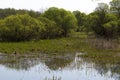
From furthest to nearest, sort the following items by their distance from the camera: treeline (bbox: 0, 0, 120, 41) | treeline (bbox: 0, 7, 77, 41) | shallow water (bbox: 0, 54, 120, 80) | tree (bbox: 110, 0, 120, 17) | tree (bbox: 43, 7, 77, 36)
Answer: tree (bbox: 43, 7, 77, 36) → tree (bbox: 110, 0, 120, 17) → treeline (bbox: 0, 0, 120, 41) → treeline (bbox: 0, 7, 77, 41) → shallow water (bbox: 0, 54, 120, 80)

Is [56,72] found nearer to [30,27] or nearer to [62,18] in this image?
[30,27]

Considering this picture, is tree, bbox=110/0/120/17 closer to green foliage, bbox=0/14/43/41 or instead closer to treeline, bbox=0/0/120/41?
treeline, bbox=0/0/120/41

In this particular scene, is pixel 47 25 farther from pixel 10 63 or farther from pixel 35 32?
pixel 10 63

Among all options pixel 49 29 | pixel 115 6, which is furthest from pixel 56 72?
pixel 115 6

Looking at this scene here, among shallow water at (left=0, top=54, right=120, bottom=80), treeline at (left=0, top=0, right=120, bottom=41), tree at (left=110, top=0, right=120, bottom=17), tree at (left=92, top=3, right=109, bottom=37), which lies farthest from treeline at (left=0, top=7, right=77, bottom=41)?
shallow water at (left=0, top=54, right=120, bottom=80)

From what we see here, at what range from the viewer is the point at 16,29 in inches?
1763

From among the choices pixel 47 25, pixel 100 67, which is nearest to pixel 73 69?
pixel 100 67

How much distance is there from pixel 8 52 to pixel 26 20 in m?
15.4

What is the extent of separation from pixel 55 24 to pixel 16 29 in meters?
13.2

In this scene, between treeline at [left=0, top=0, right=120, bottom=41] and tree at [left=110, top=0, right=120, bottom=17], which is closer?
treeline at [left=0, top=0, right=120, bottom=41]

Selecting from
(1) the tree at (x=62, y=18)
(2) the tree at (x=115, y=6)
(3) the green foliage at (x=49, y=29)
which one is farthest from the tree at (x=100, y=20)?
(3) the green foliage at (x=49, y=29)

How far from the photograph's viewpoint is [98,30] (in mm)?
54656

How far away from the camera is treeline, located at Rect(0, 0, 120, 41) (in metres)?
44.8

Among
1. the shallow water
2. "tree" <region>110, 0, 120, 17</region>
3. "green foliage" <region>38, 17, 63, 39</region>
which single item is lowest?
the shallow water
